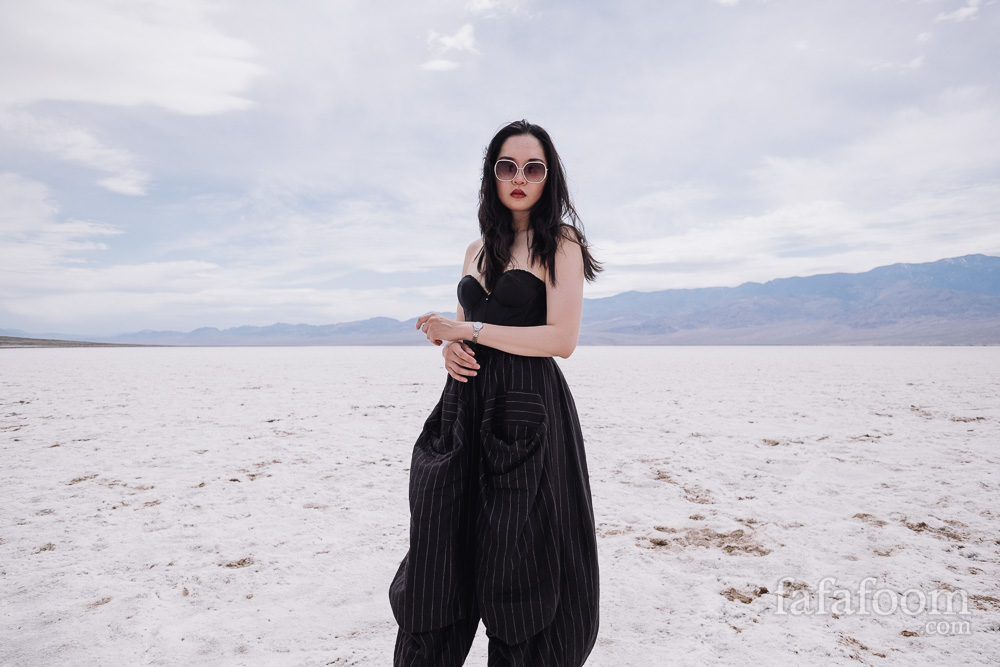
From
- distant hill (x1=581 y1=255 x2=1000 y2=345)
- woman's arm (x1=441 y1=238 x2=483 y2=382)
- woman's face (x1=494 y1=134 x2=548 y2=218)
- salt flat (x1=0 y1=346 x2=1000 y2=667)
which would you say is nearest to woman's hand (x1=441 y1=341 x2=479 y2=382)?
woman's arm (x1=441 y1=238 x2=483 y2=382)

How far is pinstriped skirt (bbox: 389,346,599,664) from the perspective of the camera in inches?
56.1

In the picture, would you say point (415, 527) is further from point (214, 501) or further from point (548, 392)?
point (214, 501)

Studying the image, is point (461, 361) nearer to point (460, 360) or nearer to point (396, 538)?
point (460, 360)

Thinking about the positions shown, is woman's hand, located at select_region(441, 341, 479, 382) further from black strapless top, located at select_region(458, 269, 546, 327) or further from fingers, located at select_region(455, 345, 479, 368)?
black strapless top, located at select_region(458, 269, 546, 327)

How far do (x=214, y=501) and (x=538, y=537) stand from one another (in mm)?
3419

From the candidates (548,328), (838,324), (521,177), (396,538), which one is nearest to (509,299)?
(548,328)

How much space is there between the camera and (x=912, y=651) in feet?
6.96

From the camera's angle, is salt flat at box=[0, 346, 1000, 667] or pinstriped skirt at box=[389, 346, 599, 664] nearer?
pinstriped skirt at box=[389, 346, 599, 664]

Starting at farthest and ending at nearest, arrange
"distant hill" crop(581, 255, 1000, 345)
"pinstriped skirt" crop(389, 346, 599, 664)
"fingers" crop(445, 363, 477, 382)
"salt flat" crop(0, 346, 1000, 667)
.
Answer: "distant hill" crop(581, 255, 1000, 345) < "salt flat" crop(0, 346, 1000, 667) < "fingers" crop(445, 363, 477, 382) < "pinstriped skirt" crop(389, 346, 599, 664)

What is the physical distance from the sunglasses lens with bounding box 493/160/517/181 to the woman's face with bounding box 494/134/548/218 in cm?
1

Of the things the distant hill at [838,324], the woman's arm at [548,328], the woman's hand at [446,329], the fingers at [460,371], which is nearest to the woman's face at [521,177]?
the woman's arm at [548,328]

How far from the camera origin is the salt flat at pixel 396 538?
87.5 inches

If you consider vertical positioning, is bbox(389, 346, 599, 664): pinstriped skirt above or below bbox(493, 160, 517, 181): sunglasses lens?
below

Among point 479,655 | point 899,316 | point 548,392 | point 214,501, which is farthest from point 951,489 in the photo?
point 899,316
